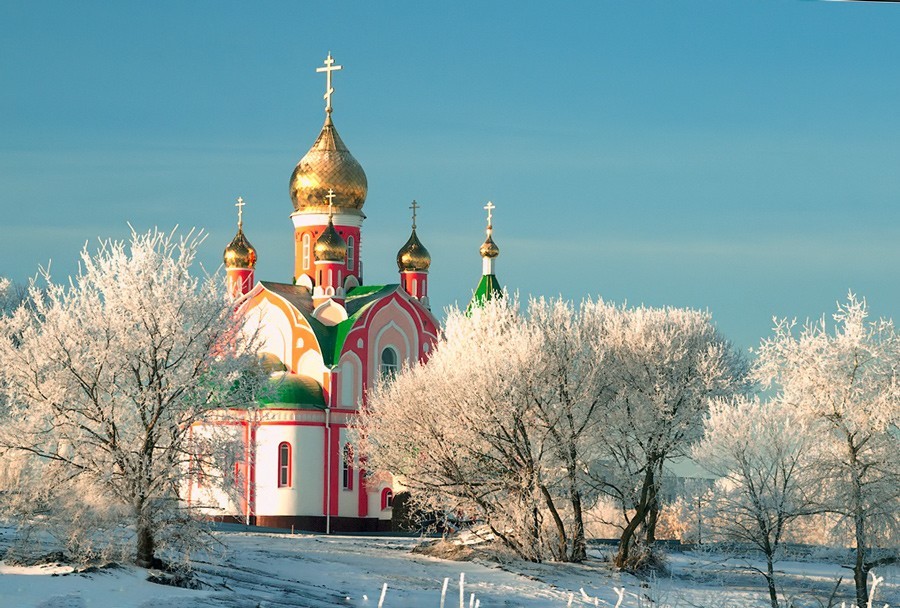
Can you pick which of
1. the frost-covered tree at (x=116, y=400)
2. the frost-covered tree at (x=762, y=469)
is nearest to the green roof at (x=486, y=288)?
the frost-covered tree at (x=762, y=469)

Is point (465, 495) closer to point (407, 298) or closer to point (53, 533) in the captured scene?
point (53, 533)

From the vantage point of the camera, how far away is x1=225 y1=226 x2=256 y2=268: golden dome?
155ft

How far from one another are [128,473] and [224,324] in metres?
2.61

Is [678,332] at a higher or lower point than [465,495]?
higher

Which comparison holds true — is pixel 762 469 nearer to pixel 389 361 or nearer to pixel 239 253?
pixel 389 361

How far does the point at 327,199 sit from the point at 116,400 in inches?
1031

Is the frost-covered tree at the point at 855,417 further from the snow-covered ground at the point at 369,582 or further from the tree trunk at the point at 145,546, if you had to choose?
the tree trunk at the point at 145,546

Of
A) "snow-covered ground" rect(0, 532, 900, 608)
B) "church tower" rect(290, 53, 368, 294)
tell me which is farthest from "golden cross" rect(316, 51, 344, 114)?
"snow-covered ground" rect(0, 532, 900, 608)

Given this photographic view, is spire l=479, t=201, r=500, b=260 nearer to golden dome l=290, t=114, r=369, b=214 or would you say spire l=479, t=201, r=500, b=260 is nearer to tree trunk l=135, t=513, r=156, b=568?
golden dome l=290, t=114, r=369, b=214

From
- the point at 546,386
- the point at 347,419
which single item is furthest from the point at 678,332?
the point at 347,419

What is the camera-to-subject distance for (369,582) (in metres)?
22.9

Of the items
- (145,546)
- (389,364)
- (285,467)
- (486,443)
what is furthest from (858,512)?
(389,364)

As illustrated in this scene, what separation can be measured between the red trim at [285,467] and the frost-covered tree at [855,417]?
19.5 metres

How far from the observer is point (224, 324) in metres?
20.4
